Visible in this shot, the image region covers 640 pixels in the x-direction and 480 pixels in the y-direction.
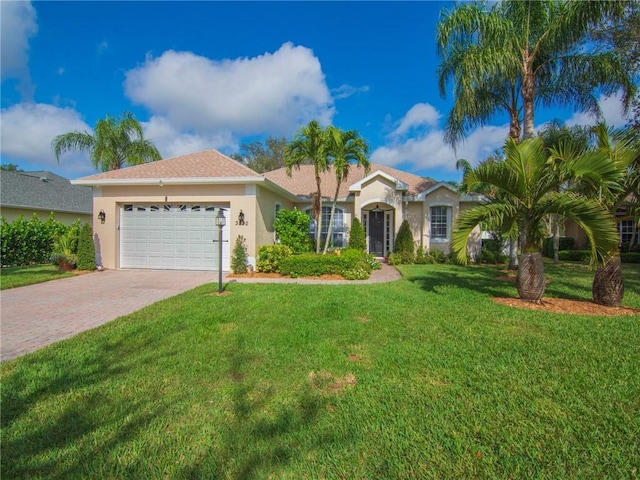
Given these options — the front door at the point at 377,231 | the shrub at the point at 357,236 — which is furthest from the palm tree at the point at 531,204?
the front door at the point at 377,231

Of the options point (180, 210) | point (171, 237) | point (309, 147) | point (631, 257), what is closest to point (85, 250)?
point (171, 237)

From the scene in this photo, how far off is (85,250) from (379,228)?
13298 millimetres

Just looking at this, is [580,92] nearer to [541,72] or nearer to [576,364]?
[541,72]

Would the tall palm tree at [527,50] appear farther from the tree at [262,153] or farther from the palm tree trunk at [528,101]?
the tree at [262,153]

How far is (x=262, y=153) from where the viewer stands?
125 ft

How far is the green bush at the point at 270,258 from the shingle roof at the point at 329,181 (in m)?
5.85

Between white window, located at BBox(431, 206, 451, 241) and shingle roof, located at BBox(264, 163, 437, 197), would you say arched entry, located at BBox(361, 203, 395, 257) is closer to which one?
shingle roof, located at BBox(264, 163, 437, 197)

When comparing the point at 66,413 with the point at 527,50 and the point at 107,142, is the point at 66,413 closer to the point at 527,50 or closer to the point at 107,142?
the point at 527,50

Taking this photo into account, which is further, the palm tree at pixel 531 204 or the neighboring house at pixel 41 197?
the neighboring house at pixel 41 197

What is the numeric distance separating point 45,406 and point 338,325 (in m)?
3.81

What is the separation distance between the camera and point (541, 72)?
11.4 metres

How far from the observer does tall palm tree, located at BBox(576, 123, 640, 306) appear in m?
Result: 6.29

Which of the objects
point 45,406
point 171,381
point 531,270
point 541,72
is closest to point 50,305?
point 45,406

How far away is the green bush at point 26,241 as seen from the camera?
13.1 meters
